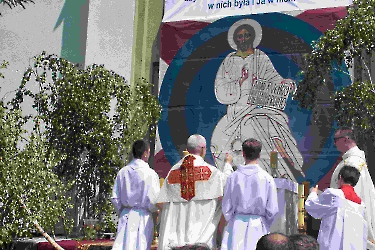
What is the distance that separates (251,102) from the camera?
1191 cm

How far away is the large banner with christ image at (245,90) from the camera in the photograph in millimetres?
11211

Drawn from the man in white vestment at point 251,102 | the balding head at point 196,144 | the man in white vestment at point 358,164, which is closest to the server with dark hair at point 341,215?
the man in white vestment at point 358,164

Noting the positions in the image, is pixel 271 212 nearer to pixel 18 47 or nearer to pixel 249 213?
pixel 249 213

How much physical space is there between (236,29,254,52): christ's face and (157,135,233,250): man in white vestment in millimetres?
6170

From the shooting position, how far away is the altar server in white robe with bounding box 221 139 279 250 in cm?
579

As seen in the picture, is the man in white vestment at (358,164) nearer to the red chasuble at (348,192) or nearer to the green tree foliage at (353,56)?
the red chasuble at (348,192)

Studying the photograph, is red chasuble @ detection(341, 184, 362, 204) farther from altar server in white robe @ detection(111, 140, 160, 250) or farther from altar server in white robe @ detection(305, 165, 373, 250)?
altar server in white robe @ detection(111, 140, 160, 250)

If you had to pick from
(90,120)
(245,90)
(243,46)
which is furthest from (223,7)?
(90,120)

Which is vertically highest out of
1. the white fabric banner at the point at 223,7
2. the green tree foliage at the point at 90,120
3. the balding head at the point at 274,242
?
the white fabric banner at the point at 223,7

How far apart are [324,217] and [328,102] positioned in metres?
5.90

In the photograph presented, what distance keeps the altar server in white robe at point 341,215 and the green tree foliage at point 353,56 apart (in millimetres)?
2711

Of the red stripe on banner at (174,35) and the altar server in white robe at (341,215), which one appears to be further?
the red stripe on banner at (174,35)

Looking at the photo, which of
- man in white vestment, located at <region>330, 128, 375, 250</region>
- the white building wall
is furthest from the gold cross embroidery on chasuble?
the white building wall

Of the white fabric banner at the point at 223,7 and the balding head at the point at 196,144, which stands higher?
the white fabric banner at the point at 223,7
